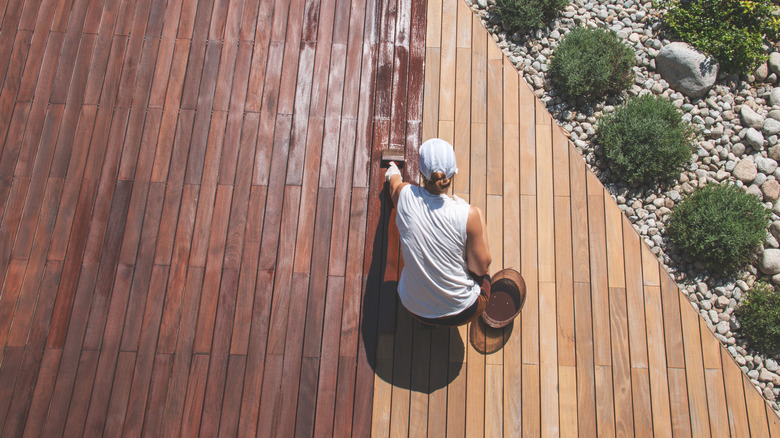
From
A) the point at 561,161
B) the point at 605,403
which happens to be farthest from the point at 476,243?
the point at 605,403

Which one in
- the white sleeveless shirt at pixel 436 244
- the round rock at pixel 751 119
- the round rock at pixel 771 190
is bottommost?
the white sleeveless shirt at pixel 436 244

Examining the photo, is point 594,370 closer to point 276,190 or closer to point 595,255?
point 595,255

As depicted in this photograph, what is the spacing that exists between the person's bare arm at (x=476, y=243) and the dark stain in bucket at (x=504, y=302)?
545 mm

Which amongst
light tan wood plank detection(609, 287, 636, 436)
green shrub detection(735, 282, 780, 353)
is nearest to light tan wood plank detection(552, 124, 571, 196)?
light tan wood plank detection(609, 287, 636, 436)

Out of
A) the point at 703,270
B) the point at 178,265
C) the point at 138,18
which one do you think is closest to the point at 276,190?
the point at 178,265

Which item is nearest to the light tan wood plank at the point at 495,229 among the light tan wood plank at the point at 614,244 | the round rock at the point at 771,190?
the light tan wood plank at the point at 614,244

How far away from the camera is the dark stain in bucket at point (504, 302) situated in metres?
2.94

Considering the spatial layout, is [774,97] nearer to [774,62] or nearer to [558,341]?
[774,62]

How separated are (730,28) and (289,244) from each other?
11.5ft

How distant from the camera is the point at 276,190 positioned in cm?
316

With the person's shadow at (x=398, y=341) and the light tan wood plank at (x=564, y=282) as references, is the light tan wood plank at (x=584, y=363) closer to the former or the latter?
the light tan wood plank at (x=564, y=282)

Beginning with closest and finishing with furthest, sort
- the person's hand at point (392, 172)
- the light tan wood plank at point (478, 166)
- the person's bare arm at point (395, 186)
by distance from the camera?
1. the person's bare arm at point (395, 186)
2. the person's hand at point (392, 172)
3. the light tan wood plank at point (478, 166)

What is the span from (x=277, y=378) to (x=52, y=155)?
2042 mm

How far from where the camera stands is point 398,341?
2.96m
